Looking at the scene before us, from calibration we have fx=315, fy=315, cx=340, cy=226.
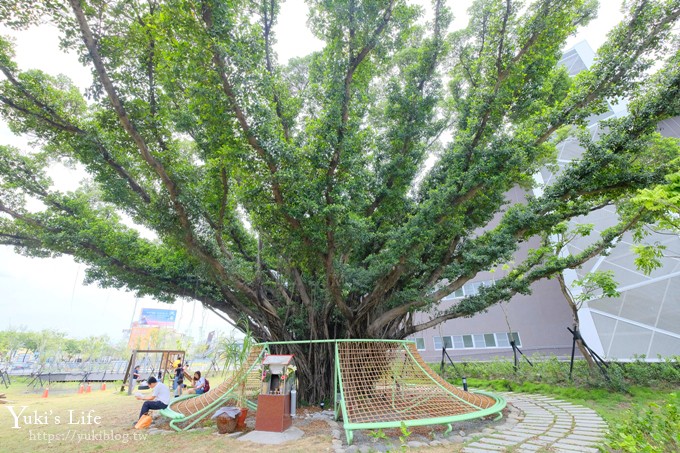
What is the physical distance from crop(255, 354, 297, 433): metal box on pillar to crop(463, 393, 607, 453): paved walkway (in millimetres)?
2708

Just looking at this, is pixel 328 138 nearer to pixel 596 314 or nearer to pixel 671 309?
pixel 596 314

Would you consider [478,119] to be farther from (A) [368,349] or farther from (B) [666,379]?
(B) [666,379]

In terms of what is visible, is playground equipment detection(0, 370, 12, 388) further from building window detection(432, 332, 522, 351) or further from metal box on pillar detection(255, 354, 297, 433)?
building window detection(432, 332, 522, 351)

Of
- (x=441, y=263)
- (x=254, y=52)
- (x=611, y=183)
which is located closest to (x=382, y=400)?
(x=441, y=263)

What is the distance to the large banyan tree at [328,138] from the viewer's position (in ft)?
16.4

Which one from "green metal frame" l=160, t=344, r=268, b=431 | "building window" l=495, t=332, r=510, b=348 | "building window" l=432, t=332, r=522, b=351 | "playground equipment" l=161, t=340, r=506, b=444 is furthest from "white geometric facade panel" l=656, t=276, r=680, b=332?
"green metal frame" l=160, t=344, r=268, b=431

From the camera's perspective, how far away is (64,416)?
23.1 feet

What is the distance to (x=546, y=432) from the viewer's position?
466 cm

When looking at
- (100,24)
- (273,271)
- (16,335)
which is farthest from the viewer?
(16,335)

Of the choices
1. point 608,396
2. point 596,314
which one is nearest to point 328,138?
point 608,396

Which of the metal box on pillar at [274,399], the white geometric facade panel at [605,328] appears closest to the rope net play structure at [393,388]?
the metal box on pillar at [274,399]

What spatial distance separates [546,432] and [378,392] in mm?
2669

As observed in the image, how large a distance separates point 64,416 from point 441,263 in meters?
9.14

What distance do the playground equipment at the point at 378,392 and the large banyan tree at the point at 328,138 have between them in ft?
2.93
